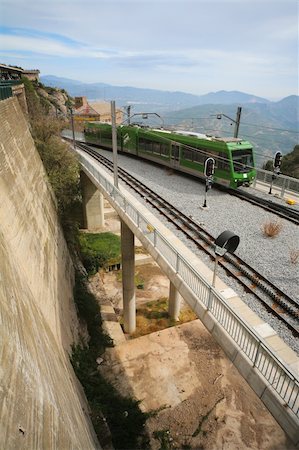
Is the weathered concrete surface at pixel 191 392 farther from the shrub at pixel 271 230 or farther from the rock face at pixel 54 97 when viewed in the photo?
the rock face at pixel 54 97

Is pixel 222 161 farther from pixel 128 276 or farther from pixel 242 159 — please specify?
pixel 128 276

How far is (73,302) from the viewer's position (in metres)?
16.8

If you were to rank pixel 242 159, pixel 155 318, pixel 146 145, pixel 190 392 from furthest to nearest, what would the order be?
1. pixel 146 145
2. pixel 155 318
3. pixel 242 159
4. pixel 190 392

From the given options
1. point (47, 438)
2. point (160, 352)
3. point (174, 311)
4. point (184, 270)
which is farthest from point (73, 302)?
point (47, 438)

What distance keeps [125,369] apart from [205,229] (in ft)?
32.5

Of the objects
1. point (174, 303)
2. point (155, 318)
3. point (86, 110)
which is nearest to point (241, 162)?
point (174, 303)

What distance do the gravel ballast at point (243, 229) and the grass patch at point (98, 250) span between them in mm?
9401

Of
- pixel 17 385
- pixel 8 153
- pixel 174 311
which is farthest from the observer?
pixel 174 311

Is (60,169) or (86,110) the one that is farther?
(86,110)

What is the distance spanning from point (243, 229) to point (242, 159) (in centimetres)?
593

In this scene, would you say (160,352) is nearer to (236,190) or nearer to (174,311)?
(174,311)

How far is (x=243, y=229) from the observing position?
13.2 meters

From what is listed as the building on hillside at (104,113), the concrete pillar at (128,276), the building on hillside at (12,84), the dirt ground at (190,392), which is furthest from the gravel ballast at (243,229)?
the building on hillside at (104,113)

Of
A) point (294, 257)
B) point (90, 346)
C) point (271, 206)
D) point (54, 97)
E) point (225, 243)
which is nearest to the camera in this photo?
point (225, 243)
